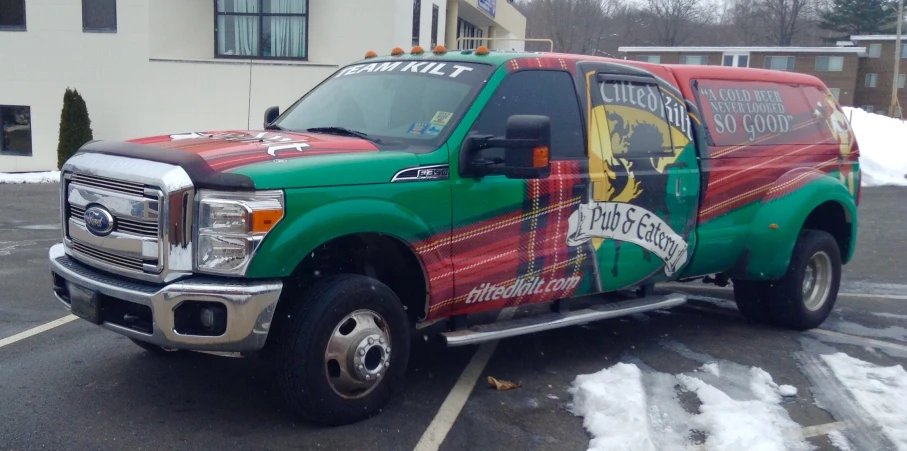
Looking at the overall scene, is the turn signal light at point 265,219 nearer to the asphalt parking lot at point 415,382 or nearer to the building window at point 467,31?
the asphalt parking lot at point 415,382

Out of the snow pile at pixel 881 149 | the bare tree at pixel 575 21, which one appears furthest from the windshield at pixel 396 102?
the bare tree at pixel 575 21

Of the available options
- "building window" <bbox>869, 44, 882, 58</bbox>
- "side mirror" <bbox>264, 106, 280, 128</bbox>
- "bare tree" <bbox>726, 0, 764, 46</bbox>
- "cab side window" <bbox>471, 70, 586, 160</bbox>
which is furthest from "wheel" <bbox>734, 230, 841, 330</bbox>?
"bare tree" <bbox>726, 0, 764, 46</bbox>

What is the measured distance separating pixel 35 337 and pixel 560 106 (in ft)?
12.8

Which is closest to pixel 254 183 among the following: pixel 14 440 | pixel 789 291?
pixel 14 440

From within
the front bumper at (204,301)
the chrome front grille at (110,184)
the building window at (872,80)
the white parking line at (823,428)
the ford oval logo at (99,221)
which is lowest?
the white parking line at (823,428)

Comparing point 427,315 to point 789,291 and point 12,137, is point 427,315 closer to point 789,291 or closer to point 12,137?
point 789,291

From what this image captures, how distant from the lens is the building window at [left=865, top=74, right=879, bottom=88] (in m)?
63.7

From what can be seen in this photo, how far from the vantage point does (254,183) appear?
159 inches

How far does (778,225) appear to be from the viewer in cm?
662

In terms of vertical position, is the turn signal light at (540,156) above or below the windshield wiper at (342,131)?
below

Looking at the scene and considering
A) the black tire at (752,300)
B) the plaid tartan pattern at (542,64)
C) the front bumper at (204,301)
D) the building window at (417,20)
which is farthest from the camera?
the building window at (417,20)

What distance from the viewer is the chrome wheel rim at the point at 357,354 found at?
4387mm

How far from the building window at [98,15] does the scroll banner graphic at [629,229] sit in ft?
53.2

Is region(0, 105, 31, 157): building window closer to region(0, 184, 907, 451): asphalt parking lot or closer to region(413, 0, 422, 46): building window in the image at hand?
region(413, 0, 422, 46): building window
